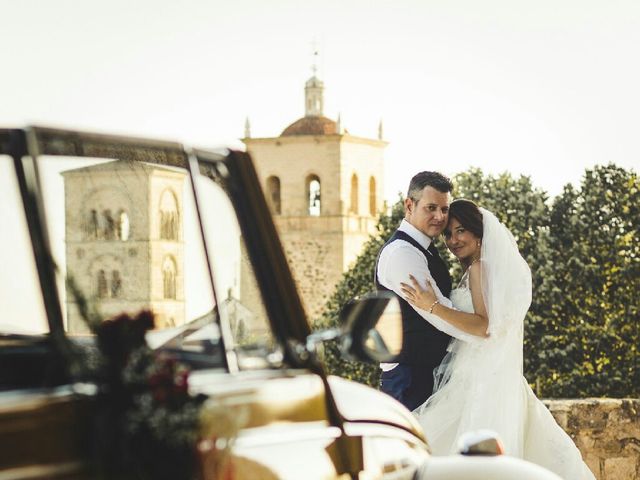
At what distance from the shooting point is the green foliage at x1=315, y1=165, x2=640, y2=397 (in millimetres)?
37219

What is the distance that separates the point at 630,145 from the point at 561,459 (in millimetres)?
51088

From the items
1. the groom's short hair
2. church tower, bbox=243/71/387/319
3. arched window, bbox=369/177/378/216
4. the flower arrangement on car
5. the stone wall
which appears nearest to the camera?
the flower arrangement on car

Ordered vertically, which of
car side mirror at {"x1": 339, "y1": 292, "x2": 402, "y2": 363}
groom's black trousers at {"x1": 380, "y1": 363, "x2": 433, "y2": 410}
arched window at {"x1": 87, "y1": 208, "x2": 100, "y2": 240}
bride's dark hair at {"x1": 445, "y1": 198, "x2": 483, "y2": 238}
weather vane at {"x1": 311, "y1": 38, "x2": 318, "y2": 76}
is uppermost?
weather vane at {"x1": 311, "y1": 38, "x2": 318, "y2": 76}

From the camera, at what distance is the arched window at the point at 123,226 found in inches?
96.7

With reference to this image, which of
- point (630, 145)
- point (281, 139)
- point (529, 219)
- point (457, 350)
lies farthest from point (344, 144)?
point (457, 350)

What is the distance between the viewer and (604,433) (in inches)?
342

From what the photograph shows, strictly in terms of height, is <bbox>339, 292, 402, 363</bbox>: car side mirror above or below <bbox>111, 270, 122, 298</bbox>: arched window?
below

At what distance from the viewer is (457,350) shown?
6.71m

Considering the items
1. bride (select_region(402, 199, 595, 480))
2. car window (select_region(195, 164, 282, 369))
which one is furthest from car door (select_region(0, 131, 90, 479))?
bride (select_region(402, 199, 595, 480))

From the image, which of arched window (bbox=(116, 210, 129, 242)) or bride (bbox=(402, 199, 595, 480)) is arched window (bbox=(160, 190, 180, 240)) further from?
bride (bbox=(402, 199, 595, 480))

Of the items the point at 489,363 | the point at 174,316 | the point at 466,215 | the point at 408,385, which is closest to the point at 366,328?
the point at 174,316

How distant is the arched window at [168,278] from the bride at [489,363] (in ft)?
13.1

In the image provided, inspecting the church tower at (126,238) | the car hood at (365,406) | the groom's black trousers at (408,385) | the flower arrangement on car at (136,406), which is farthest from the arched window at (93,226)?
the groom's black trousers at (408,385)

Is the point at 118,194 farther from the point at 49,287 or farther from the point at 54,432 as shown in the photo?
the point at 54,432
